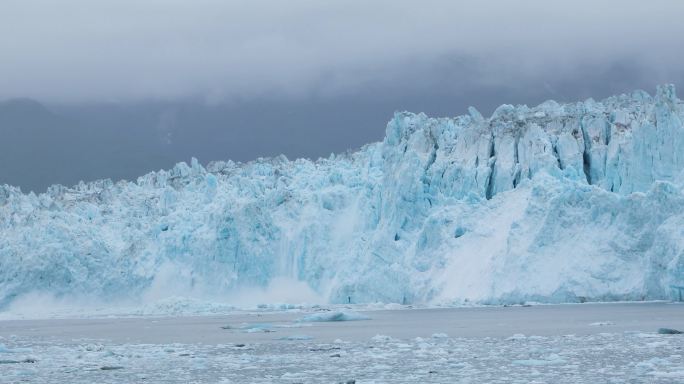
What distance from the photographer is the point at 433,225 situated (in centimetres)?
3584

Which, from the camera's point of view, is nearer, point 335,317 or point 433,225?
point 335,317

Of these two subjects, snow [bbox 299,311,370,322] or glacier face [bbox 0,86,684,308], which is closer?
snow [bbox 299,311,370,322]

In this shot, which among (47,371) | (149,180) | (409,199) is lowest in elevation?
(47,371)

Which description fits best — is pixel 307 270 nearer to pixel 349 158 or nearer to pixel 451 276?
pixel 451 276

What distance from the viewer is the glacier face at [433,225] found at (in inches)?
1273

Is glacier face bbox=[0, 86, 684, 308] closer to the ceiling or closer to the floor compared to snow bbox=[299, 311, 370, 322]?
closer to the ceiling

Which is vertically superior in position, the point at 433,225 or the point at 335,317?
the point at 433,225

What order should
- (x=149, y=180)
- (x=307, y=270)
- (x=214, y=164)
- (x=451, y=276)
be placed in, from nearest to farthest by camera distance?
1. (x=451, y=276)
2. (x=307, y=270)
3. (x=149, y=180)
4. (x=214, y=164)

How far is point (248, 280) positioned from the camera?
41.1m

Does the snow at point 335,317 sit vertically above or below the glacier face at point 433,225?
below

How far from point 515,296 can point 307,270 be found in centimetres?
1077

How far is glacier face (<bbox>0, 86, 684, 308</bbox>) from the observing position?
32344mm

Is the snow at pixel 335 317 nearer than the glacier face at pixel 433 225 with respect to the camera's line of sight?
Yes

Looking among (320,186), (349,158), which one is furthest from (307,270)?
(349,158)
